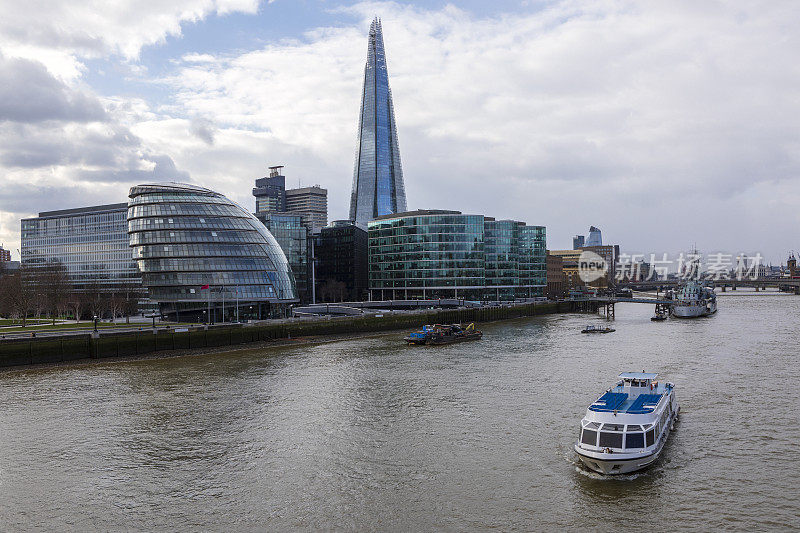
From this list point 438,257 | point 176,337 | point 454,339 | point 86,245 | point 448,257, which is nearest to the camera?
→ point 176,337

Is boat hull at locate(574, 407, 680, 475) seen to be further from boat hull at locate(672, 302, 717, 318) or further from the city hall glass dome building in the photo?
boat hull at locate(672, 302, 717, 318)

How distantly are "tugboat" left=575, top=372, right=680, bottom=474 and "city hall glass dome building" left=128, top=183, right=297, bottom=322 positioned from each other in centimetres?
6905

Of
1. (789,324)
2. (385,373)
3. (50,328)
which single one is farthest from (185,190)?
(789,324)

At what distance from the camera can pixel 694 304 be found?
13512 centimetres

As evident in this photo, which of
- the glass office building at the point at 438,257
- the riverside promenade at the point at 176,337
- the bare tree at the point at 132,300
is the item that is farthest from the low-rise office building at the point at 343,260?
the riverside promenade at the point at 176,337

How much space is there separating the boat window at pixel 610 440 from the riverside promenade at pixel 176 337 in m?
53.2

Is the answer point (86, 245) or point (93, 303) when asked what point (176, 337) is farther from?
point (86, 245)

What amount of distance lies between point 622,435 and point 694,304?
403ft

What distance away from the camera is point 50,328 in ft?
235

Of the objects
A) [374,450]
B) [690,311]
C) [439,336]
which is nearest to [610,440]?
[374,450]

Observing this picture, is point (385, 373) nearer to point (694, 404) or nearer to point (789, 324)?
point (694, 404)

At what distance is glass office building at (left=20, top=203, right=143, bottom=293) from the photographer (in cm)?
13575

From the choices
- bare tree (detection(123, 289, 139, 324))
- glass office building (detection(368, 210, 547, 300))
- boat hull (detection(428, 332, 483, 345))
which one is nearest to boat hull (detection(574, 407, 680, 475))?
boat hull (detection(428, 332, 483, 345))

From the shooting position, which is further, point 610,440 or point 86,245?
point 86,245
